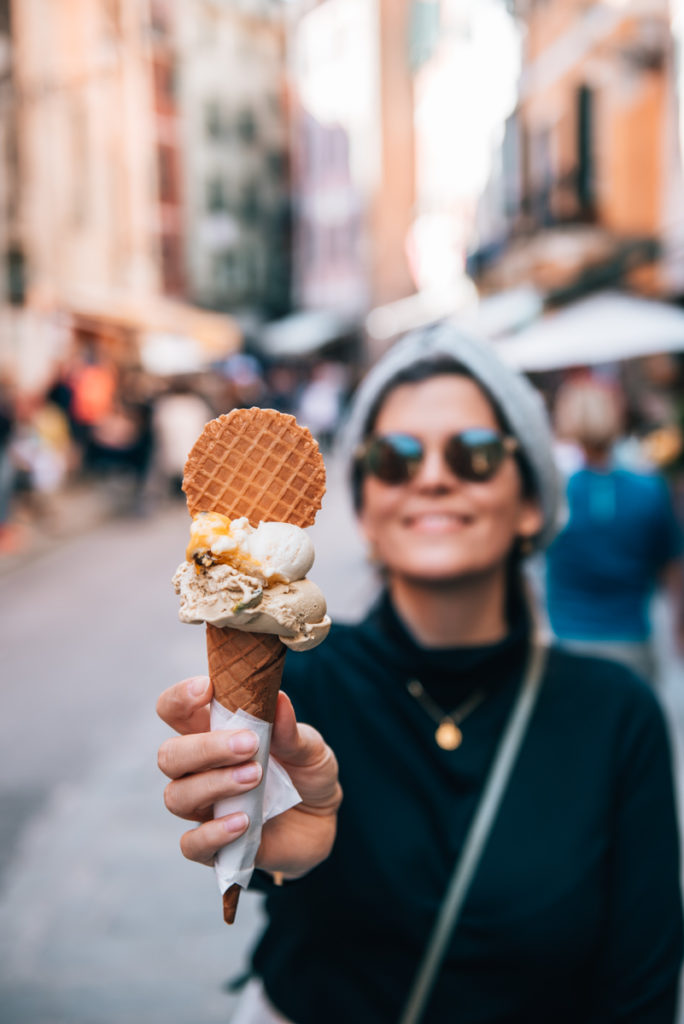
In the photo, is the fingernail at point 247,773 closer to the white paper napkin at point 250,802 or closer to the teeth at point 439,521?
the white paper napkin at point 250,802

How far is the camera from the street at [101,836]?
338 centimetres

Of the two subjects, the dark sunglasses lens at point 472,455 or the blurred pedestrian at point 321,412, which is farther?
the blurred pedestrian at point 321,412

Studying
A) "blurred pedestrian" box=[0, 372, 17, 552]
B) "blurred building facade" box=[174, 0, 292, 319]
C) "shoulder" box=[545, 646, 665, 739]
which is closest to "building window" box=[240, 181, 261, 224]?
"blurred building facade" box=[174, 0, 292, 319]

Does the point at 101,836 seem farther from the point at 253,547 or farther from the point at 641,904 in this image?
the point at 253,547

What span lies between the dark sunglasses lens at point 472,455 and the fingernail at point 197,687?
35.6 inches

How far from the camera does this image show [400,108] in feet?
128

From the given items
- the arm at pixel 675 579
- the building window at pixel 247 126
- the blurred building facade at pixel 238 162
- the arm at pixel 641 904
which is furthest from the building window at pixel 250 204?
the arm at pixel 641 904

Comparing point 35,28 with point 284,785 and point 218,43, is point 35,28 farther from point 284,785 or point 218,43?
point 218,43

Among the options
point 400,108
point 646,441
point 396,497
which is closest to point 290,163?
point 400,108

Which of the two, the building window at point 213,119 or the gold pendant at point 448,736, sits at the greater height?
the building window at point 213,119

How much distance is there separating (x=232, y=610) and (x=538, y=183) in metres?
18.8

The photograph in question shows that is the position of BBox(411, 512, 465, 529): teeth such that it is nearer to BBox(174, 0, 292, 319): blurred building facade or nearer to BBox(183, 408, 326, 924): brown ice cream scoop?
BBox(183, 408, 326, 924): brown ice cream scoop

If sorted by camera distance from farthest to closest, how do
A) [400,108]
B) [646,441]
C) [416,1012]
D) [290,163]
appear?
1. [290,163]
2. [400,108]
3. [646,441]
4. [416,1012]

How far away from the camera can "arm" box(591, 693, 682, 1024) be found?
5.49ft
